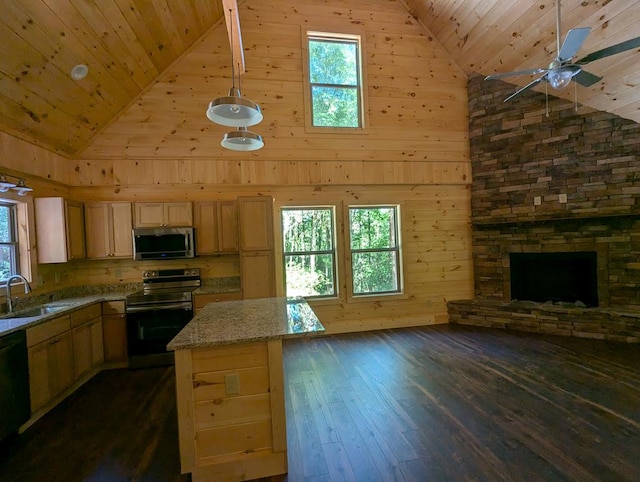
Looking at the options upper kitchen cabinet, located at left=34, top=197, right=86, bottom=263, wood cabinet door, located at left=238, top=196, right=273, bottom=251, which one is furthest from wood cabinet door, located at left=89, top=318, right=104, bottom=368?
wood cabinet door, located at left=238, top=196, right=273, bottom=251

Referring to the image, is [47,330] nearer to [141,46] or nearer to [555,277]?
[141,46]

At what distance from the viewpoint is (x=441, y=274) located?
5191mm

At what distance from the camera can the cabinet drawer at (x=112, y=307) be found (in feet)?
11.8

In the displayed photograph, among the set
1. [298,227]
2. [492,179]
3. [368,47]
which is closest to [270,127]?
[298,227]

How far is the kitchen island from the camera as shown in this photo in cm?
183

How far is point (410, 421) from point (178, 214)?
3.61 meters

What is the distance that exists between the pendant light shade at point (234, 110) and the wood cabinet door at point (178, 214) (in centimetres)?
237

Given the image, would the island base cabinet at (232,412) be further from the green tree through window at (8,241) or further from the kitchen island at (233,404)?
the green tree through window at (8,241)

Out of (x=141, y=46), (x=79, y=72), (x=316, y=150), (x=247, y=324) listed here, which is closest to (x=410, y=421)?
(x=247, y=324)

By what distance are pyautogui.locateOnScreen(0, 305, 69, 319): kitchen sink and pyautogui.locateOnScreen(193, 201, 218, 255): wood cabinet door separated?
1560 millimetres

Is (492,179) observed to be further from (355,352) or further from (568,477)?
(568,477)

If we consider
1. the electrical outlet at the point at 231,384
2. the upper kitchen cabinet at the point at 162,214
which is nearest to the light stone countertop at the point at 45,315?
the upper kitchen cabinet at the point at 162,214

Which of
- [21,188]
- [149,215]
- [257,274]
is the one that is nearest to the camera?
[21,188]

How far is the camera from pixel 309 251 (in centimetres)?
486
